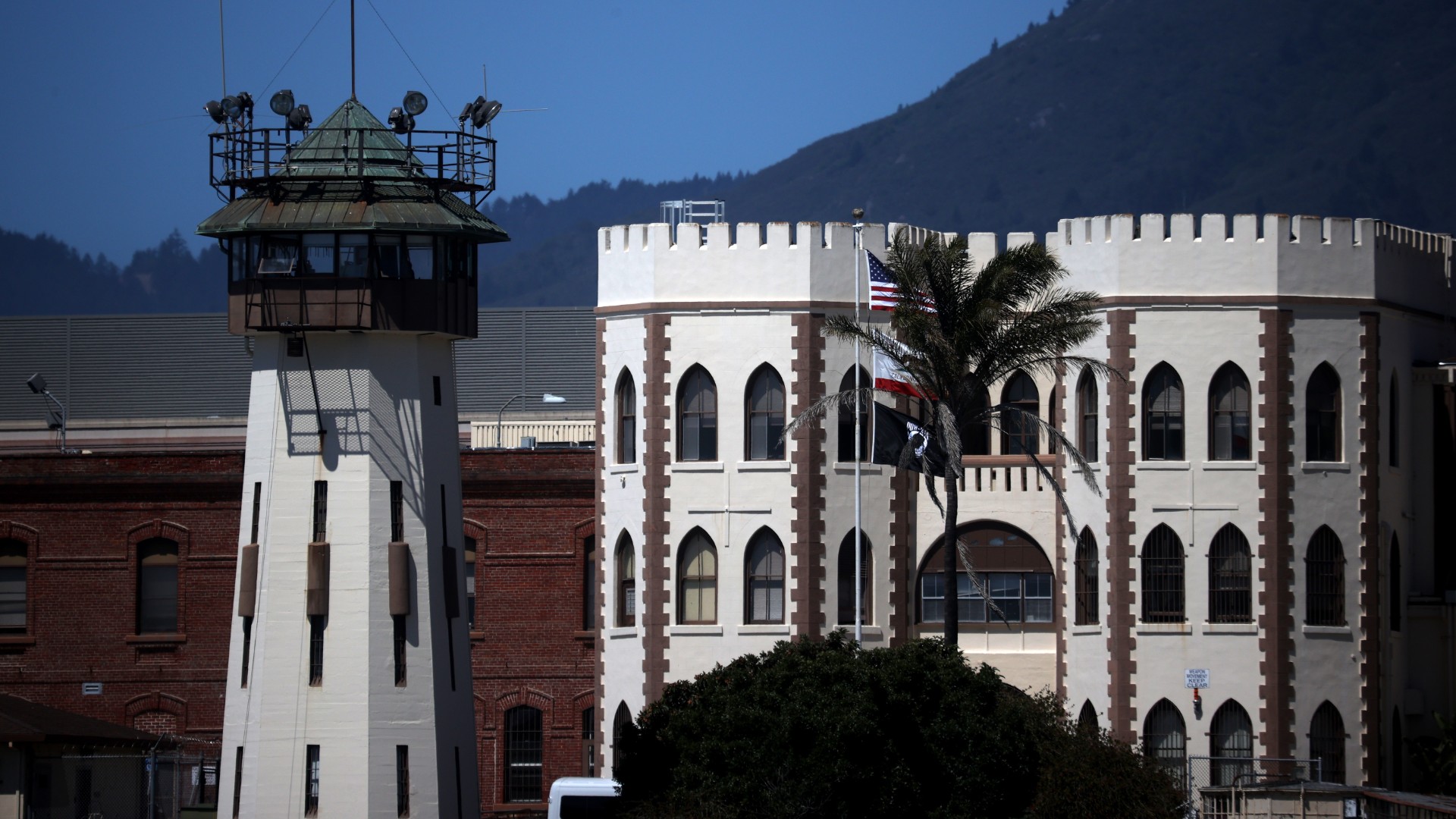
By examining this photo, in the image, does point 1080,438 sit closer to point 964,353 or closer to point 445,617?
point 964,353

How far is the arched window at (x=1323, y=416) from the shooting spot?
A: 4478 cm

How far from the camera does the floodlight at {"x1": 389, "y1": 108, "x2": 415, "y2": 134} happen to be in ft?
123

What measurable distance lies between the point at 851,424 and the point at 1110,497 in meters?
5.50

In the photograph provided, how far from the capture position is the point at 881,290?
42.1 meters

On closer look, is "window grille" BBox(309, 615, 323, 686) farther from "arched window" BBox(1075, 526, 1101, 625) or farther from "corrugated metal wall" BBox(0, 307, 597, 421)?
"corrugated metal wall" BBox(0, 307, 597, 421)

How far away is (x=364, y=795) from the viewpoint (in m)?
35.8

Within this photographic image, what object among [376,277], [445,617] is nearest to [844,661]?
[445,617]

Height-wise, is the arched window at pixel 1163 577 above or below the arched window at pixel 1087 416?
below

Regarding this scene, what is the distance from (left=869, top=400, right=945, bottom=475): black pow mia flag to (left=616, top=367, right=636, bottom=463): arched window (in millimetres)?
5158

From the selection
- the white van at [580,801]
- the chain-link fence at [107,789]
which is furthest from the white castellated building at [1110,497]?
the chain-link fence at [107,789]

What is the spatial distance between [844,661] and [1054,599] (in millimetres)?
11856

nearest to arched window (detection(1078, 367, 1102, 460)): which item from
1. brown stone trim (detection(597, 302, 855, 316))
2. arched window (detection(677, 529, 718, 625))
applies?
brown stone trim (detection(597, 302, 855, 316))

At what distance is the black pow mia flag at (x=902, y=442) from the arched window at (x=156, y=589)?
18144 mm

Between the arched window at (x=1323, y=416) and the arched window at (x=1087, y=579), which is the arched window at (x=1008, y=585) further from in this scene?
the arched window at (x=1323, y=416)
